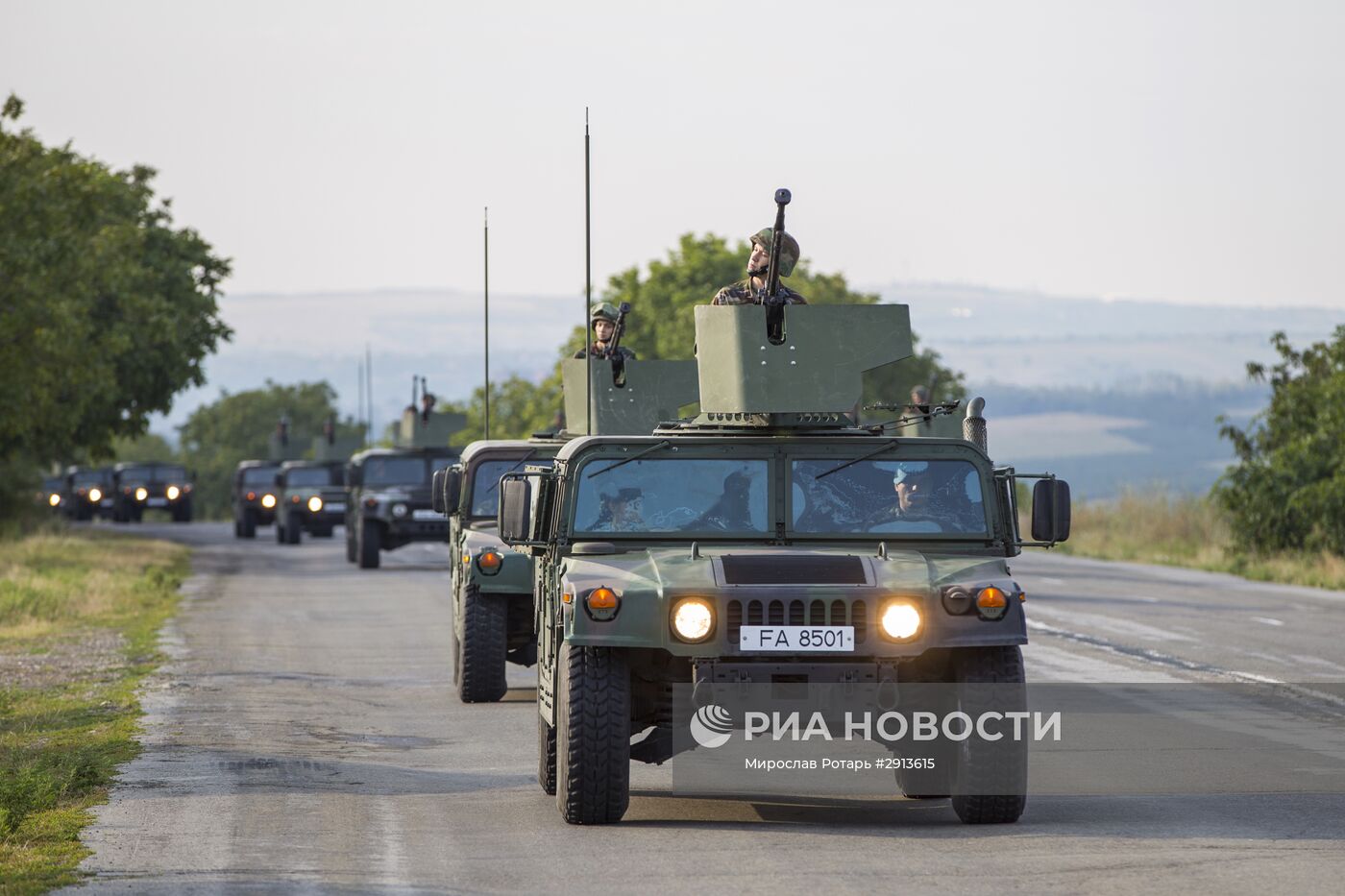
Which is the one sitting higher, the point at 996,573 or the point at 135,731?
the point at 996,573

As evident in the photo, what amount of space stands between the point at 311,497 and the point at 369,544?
34.0 ft

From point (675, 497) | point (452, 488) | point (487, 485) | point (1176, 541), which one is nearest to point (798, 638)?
point (675, 497)

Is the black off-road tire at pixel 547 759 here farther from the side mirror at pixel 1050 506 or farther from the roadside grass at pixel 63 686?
the side mirror at pixel 1050 506

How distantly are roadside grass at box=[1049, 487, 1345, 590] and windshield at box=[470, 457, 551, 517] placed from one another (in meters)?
14.9

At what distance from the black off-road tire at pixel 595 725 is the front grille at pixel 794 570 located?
59 centimetres

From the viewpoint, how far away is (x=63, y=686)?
16531 mm

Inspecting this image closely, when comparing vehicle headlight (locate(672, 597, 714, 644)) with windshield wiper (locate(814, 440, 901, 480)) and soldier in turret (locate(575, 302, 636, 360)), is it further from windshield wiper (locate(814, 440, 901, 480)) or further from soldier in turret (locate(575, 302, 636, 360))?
soldier in turret (locate(575, 302, 636, 360))

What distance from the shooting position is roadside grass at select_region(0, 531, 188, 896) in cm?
955

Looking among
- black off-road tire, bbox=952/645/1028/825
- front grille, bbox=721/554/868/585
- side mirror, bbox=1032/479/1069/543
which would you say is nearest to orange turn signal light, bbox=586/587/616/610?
front grille, bbox=721/554/868/585

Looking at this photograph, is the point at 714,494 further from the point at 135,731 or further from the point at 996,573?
the point at 135,731

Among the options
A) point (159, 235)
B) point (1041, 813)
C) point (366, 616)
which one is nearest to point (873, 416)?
point (159, 235)

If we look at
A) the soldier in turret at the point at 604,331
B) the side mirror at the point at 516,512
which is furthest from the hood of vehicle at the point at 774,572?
the soldier in turret at the point at 604,331

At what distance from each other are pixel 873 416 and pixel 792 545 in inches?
1334

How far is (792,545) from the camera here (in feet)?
33.9
